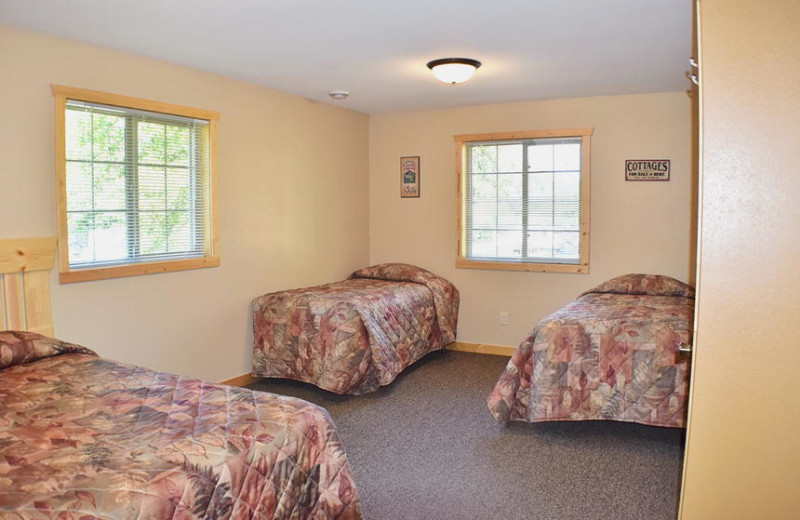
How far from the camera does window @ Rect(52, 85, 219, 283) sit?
337 cm

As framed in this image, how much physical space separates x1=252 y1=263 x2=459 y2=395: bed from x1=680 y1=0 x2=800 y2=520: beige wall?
291cm

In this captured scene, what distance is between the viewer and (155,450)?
5.65 ft

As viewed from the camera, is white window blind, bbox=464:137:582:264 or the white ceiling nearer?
the white ceiling

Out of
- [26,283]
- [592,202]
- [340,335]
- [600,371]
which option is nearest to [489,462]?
[600,371]

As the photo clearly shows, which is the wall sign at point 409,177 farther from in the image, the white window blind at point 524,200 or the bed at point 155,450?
the bed at point 155,450

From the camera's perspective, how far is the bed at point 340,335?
4152 mm

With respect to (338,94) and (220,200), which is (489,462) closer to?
(220,200)

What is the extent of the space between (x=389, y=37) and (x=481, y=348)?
3.13 m

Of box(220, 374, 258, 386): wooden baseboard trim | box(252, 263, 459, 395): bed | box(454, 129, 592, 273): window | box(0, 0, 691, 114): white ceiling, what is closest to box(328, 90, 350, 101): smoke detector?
box(0, 0, 691, 114): white ceiling

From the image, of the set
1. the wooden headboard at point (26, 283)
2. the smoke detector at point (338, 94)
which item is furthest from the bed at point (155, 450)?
the smoke detector at point (338, 94)

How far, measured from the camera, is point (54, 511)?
1408mm

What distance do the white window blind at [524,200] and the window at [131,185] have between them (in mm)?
2418

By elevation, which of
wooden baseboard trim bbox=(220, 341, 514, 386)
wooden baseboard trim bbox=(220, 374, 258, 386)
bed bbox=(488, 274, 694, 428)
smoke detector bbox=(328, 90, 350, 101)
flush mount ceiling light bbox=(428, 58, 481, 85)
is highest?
smoke detector bbox=(328, 90, 350, 101)

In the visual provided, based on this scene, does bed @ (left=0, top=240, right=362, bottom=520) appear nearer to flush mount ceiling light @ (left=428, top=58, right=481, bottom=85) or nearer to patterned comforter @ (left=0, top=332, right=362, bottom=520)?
patterned comforter @ (left=0, top=332, right=362, bottom=520)
